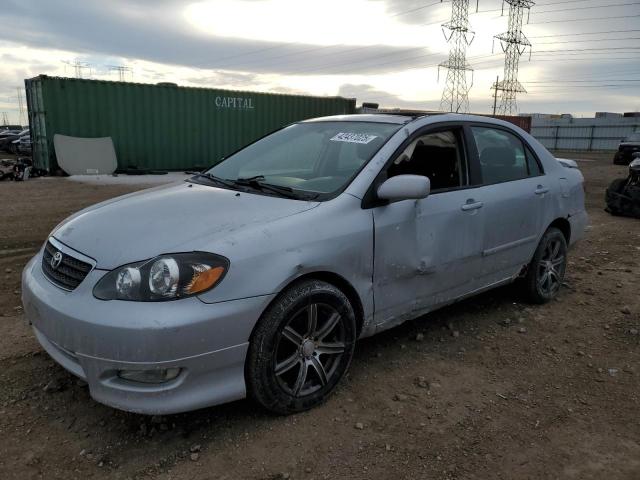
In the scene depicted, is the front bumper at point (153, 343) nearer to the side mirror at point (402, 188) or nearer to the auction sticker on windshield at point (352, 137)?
the side mirror at point (402, 188)

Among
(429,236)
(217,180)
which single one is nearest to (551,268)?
(429,236)

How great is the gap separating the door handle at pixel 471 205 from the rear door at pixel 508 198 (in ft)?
0.25

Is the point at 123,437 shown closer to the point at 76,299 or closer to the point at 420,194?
the point at 76,299

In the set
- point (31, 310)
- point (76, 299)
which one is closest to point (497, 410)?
point (76, 299)

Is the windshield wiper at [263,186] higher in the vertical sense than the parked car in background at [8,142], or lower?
higher

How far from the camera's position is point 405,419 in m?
2.87

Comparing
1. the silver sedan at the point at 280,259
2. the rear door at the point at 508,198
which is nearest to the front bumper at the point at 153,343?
the silver sedan at the point at 280,259

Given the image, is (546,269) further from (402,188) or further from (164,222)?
(164,222)

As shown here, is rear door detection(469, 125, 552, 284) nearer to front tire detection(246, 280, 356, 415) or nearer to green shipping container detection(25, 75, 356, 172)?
front tire detection(246, 280, 356, 415)

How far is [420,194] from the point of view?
9.93 feet

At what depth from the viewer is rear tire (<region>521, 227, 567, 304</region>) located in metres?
4.48

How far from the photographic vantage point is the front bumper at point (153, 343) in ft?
7.50

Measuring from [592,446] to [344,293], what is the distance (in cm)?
148

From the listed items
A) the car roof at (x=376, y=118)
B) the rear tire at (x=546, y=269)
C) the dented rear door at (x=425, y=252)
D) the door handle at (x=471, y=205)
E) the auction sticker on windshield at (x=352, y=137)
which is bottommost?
the rear tire at (x=546, y=269)
